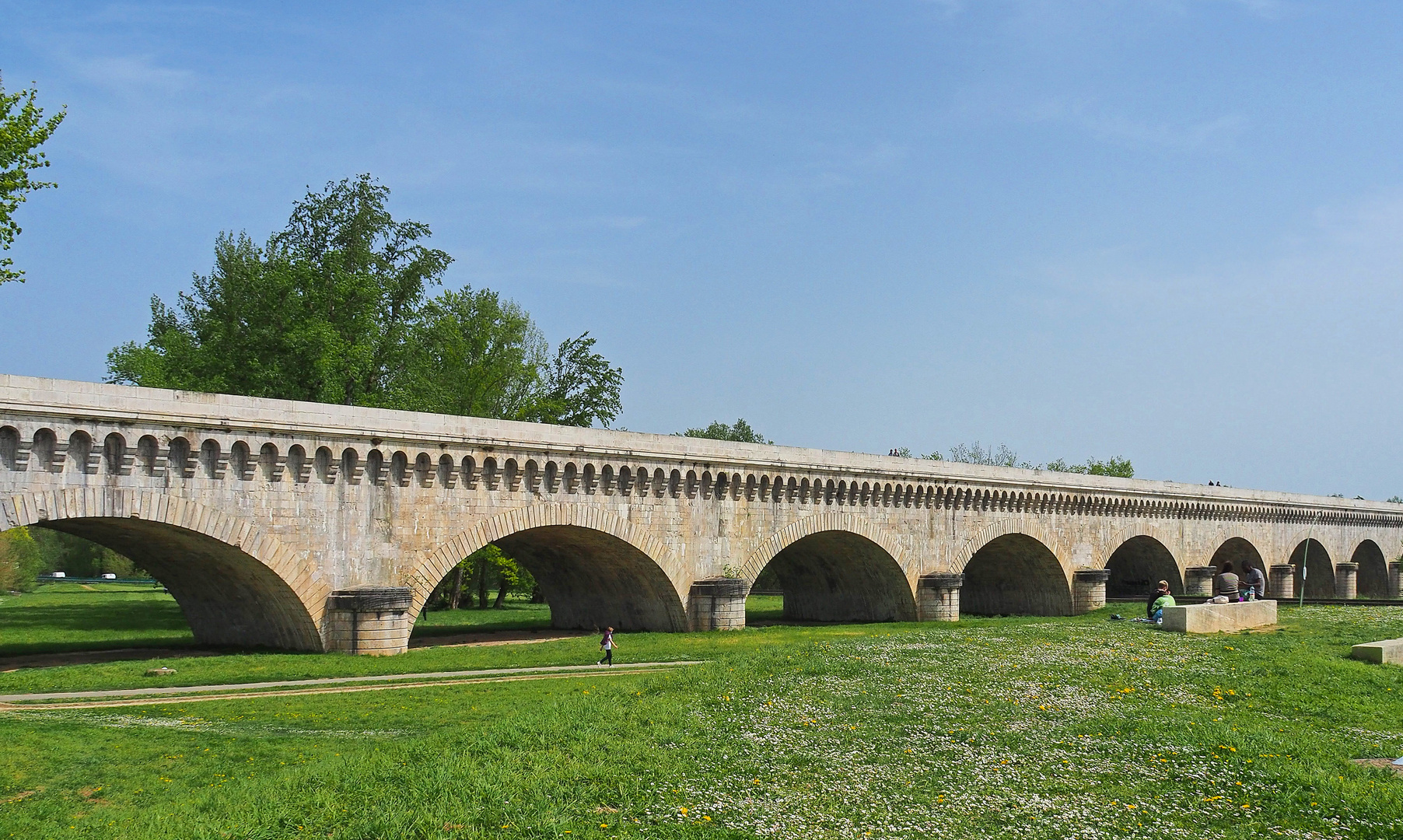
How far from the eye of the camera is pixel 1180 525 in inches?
2064

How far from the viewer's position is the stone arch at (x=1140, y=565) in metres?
50.4

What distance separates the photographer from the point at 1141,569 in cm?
5569

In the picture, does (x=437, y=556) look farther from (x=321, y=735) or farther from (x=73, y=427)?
(x=321, y=735)

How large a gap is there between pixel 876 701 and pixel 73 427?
597 inches

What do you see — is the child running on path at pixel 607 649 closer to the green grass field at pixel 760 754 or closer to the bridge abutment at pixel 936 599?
the green grass field at pixel 760 754

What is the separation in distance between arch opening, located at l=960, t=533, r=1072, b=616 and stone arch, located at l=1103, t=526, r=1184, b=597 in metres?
3.19

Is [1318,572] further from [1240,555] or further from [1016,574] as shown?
[1016,574]

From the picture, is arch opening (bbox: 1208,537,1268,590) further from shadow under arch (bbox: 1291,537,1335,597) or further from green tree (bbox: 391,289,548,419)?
green tree (bbox: 391,289,548,419)

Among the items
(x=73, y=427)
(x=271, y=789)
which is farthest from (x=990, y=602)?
(x=271, y=789)

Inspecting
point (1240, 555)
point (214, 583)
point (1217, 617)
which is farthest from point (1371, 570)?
point (214, 583)

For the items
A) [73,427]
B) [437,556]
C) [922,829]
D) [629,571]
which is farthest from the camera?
[629,571]

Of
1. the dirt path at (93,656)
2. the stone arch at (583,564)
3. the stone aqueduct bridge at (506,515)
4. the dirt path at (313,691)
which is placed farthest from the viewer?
the stone arch at (583,564)

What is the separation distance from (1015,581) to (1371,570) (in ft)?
123

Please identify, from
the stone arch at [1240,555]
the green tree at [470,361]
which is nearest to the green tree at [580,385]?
the green tree at [470,361]
